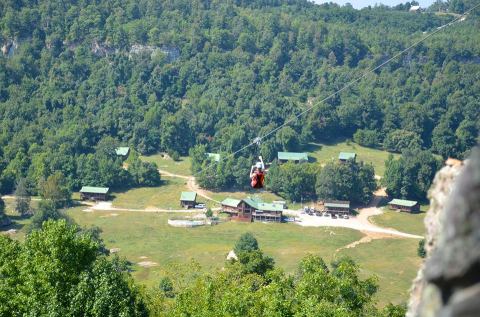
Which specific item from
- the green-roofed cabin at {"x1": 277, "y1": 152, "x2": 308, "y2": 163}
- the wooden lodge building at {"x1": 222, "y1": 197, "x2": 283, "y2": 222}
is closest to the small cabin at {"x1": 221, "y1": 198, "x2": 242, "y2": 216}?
the wooden lodge building at {"x1": 222, "y1": 197, "x2": 283, "y2": 222}

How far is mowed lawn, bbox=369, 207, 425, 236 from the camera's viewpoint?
177 feet

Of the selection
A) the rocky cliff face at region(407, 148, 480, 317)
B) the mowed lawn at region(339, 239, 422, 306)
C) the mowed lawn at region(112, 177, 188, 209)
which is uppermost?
the rocky cliff face at region(407, 148, 480, 317)

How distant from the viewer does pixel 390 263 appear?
149ft

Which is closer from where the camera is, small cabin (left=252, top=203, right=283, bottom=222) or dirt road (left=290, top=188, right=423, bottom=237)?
dirt road (left=290, top=188, right=423, bottom=237)

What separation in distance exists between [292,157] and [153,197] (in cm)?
1588

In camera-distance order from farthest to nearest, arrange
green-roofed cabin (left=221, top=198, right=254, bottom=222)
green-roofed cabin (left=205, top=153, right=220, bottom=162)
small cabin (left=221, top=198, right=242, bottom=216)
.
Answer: green-roofed cabin (left=205, top=153, right=220, bottom=162)
small cabin (left=221, top=198, right=242, bottom=216)
green-roofed cabin (left=221, top=198, right=254, bottom=222)

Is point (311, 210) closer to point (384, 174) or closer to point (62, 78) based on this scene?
point (384, 174)

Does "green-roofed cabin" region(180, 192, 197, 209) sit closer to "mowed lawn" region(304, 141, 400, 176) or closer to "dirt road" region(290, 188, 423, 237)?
"dirt road" region(290, 188, 423, 237)

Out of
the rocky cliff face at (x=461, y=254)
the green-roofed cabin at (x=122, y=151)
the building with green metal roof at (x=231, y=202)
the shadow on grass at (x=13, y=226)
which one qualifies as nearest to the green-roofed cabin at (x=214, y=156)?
the green-roofed cabin at (x=122, y=151)

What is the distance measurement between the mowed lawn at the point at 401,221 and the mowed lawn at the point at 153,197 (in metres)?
17.5

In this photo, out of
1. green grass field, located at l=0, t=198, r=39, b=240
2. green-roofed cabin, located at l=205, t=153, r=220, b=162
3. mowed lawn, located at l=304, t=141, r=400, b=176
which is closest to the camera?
green grass field, located at l=0, t=198, r=39, b=240

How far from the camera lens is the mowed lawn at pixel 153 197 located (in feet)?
194

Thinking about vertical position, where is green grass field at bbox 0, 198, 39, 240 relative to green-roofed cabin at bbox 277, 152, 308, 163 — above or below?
below

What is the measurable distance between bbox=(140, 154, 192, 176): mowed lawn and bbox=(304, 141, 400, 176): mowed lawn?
13512 mm
